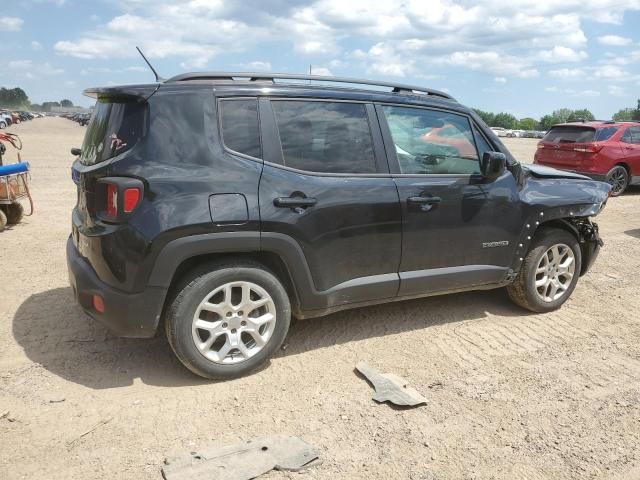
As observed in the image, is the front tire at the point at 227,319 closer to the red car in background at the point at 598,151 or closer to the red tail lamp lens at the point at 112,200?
the red tail lamp lens at the point at 112,200

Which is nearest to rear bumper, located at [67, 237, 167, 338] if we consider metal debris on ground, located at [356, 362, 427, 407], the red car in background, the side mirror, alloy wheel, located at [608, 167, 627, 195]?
metal debris on ground, located at [356, 362, 427, 407]

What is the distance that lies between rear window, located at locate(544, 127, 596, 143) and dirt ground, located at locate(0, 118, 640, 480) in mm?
7890

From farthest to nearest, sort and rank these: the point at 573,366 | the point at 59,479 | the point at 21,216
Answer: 1. the point at 21,216
2. the point at 573,366
3. the point at 59,479

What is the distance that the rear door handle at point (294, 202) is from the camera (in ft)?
11.4

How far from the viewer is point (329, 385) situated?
3.58 metres

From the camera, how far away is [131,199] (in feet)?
10.4

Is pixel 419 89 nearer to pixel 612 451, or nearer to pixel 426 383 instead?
pixel 426 383

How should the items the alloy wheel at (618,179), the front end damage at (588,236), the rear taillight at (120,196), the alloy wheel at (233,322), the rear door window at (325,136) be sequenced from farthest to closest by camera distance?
the alloy wheel at (618,179) < the front end damage at (588,236) < the rear door window at (325,136) < the alloy wheel at (233,322) < the rear taillight at (120,196)

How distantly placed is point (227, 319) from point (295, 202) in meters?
0.86

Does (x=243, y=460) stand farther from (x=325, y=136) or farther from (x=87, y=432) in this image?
(x=325, y=136)

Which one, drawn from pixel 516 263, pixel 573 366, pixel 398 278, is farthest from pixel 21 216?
pixel 573 366

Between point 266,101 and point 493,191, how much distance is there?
1.95m

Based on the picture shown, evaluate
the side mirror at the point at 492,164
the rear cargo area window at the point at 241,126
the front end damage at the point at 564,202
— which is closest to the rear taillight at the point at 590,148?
the front end damage at the point at 564,202

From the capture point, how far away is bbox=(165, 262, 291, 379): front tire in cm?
336
